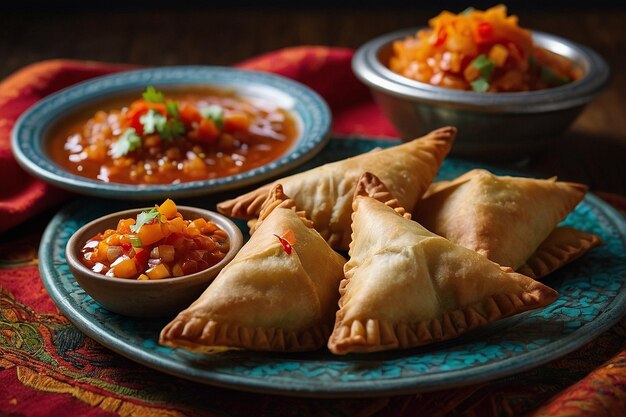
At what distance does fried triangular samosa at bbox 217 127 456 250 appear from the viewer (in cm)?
322

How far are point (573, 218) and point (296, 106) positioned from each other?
5.41 feet

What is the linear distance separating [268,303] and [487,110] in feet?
6.15

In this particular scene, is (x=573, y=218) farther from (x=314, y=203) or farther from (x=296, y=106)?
(x=296, y=106)

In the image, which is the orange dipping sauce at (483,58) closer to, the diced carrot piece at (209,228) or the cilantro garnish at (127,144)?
the cilantro garnish at (127,144)

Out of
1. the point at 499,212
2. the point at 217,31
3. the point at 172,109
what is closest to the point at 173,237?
the point at 499,212

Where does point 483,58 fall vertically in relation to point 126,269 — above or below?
above

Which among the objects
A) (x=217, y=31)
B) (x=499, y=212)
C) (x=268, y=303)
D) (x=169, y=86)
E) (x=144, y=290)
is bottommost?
(x=217, y=31)

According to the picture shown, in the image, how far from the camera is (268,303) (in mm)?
2580

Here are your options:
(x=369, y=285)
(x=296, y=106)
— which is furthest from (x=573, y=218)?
(x=296, y=106)

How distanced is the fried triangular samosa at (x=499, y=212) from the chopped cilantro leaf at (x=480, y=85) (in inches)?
38.8

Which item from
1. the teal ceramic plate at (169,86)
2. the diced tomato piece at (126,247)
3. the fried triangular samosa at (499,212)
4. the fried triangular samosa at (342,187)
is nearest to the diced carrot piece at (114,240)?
the diced tomato piece at (126,247)

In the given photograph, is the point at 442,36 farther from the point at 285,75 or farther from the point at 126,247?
the point at 126,247

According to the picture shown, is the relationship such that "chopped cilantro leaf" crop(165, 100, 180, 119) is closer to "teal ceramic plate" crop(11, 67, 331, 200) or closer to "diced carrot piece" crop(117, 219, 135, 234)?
"teal ceramic plate" crop(11, 67, 331, 200)

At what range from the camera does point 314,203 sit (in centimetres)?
324
